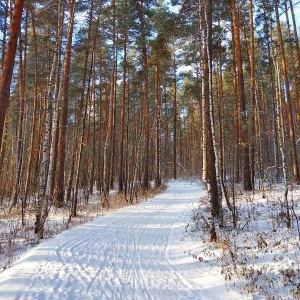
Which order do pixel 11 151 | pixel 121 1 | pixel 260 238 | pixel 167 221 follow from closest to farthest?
pixel 260 238 → pixel 167 221 → pixel 121 1 → pixel 11 151

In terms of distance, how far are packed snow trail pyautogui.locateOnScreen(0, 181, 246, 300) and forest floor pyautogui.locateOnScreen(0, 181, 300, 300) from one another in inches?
0.6

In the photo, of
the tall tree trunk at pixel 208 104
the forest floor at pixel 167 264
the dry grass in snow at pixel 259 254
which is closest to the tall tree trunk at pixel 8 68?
the forest floor at pixel 167 264

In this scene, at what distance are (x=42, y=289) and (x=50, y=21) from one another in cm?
1312

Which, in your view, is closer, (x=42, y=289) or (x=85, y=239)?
(x=42, y=289)

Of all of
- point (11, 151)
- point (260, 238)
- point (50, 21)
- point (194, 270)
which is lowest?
point (194, 270)

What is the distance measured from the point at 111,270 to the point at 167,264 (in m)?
1.36

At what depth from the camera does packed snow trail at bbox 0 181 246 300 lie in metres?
4.52

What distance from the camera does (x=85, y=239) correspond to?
25.2 ft

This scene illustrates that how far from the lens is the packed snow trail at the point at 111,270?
4516 millimetres

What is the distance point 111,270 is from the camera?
5.61 metres

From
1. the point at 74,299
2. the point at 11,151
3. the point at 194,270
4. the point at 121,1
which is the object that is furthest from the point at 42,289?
the point at 11,151

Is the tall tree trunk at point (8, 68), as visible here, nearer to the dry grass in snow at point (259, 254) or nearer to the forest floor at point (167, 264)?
the forest floor at point (167, 264)

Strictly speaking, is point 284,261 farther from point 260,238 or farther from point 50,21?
point 50,21

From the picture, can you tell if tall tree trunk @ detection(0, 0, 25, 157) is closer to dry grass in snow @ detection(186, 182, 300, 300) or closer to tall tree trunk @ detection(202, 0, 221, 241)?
tall tree trunk @ detection(202, 0, 221, 241)
